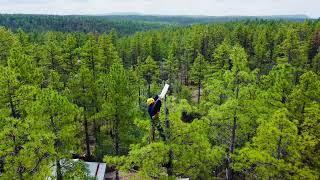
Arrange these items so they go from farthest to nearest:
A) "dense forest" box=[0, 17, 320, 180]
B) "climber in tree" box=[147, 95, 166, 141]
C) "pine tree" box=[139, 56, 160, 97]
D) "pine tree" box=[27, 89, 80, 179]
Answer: "pine tree" box=[139, 56, 160, 97] < "pine tree" box=[27, 89, 80, 179] < "dense forest" box=[0, 17, 320, 180] < "climber in tree" box=[147, 95, 166, 141]

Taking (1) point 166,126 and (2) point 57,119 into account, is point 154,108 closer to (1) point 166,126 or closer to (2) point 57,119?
(1) point 166,126

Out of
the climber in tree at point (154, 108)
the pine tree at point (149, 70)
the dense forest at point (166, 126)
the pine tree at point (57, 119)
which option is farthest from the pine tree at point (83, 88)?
the pine tree at point (149, 70)

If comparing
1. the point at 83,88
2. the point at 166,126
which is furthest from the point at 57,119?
the point at 83,88

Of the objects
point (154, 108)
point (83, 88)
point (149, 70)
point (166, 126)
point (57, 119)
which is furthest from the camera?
point (149, 70)

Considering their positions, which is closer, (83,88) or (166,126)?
(166,126)

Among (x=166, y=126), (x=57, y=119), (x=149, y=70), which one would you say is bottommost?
(x=149, y=70)

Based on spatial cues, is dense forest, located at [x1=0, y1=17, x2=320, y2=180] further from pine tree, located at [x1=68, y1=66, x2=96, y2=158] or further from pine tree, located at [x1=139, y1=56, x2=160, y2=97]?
pine tree, located at [x1=139, y1=56, x2=160, y2=97]

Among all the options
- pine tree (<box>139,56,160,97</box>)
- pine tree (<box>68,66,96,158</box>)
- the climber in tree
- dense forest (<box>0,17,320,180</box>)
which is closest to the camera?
the climber in tree

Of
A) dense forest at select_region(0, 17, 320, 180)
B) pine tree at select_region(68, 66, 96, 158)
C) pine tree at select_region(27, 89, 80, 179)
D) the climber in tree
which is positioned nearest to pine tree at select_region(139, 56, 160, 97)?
dense forest at select_region(0, 17, 320, 180)

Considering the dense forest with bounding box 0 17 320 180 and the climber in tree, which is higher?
the climber in tree

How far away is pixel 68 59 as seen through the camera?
38500mm

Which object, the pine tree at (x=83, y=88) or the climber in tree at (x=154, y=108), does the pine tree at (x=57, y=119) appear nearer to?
the climber in tree at (x=154, y=108)

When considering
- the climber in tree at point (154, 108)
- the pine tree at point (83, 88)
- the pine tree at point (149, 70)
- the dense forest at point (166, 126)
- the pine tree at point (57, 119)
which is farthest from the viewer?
the pine tree at point (149, 70)

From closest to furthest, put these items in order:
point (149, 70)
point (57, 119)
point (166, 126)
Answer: point (166, 126) → point (57, 119) → point (149, 70)
